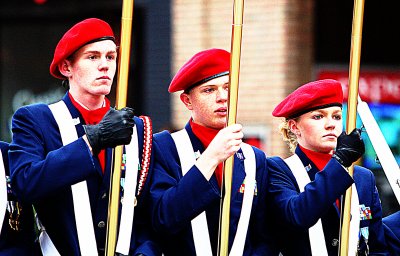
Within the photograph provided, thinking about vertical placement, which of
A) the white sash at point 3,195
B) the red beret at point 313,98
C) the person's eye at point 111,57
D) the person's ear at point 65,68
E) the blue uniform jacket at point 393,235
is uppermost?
the person's eye at point 111,57

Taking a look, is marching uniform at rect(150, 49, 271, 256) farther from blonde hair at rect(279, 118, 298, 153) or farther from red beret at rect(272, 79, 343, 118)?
blonde hair at rect(279, 118, 298, 153)

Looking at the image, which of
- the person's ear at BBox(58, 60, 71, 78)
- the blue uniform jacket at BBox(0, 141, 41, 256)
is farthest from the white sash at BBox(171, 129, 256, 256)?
the blue uniform jacket at BBox(0, 141, 41, 256)


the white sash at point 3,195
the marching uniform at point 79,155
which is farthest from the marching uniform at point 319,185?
the white sash at point 3,195

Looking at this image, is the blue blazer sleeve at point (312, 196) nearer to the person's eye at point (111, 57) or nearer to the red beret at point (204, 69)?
the red beret at point (204, 69)

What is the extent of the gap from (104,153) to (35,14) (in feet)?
22.0

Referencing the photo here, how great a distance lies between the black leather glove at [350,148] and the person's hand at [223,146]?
46 cm

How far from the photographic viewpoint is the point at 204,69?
5227mm

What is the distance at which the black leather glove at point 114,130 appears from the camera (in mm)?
4523

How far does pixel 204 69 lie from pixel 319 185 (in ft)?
2.55

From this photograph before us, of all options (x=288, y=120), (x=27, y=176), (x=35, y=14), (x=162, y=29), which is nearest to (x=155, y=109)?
(x=162, y=29)

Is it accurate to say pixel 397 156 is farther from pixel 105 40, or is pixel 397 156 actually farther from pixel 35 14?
pixel 105 40

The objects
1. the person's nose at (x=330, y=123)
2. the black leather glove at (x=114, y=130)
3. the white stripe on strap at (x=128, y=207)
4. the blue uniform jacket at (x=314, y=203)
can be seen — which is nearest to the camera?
the black leather glove at (x=114, y=130)

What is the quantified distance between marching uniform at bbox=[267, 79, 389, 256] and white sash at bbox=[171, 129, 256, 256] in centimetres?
14

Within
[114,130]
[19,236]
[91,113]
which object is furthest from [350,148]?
[19,236]
